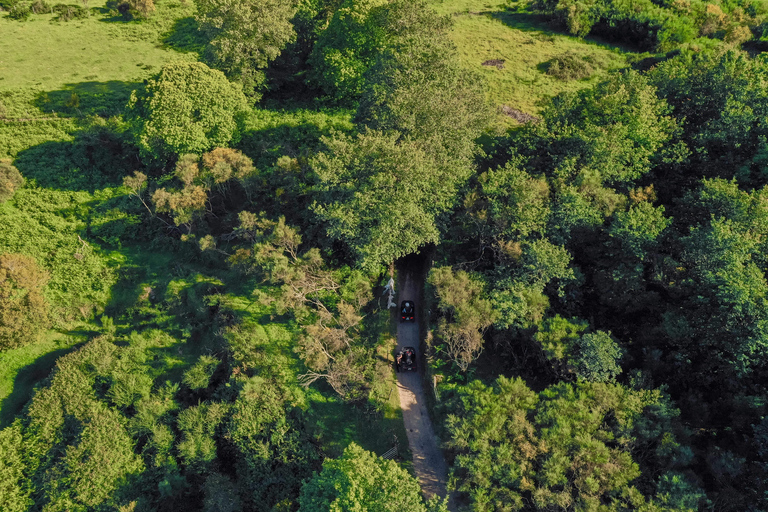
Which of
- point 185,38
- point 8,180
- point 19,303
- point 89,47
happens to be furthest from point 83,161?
point 185,38

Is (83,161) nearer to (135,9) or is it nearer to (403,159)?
(135,9)

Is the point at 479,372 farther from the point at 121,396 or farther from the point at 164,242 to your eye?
the point at 164,242

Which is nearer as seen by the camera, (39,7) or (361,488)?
(361,488)

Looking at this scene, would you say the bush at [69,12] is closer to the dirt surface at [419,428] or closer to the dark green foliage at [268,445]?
the dark green foliage at [268,445]

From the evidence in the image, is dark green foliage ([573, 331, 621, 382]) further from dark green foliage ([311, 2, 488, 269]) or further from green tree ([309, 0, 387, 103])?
green tree ([309, 0, 387, 103])

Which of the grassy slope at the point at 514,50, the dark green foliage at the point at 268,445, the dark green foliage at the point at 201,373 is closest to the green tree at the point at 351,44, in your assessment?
the grassy slope at the point at 514,50

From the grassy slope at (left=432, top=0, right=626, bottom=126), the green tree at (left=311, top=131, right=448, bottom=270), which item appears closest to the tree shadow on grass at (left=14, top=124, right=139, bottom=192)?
the green tree at (left=311, top=131, right=448, bottom=270)
